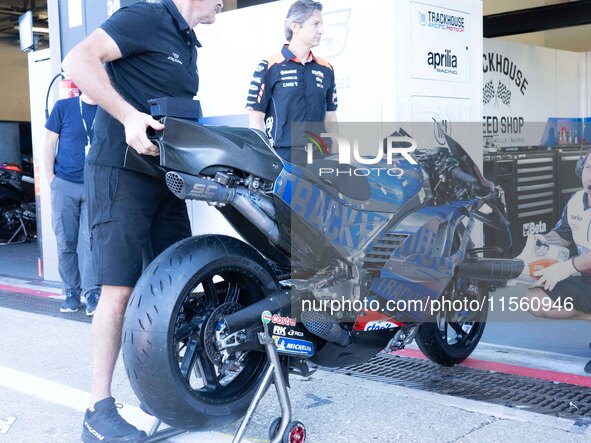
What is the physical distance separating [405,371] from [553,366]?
2.82 ft

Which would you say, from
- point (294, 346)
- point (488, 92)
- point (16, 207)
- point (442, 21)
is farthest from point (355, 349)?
point (16, 207)

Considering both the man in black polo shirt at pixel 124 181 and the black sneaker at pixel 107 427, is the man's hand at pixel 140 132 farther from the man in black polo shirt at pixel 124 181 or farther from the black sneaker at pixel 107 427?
the black sneaker at pixel 107 427

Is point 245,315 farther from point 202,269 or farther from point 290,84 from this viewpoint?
point 290,84

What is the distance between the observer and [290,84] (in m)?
4.82

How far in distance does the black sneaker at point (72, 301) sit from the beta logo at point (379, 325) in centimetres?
369

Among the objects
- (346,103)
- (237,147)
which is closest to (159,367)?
(237,147)

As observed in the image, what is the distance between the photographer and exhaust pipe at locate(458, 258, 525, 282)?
411 centimetres

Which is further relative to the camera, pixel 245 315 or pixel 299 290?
pixel 299 290

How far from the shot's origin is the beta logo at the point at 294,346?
10.0 ft

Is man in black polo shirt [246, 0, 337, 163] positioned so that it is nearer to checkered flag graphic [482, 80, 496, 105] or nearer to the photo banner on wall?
the photo banner on wall

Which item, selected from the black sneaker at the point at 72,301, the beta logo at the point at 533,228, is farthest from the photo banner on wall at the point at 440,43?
the black sneaker at the point at 72,301

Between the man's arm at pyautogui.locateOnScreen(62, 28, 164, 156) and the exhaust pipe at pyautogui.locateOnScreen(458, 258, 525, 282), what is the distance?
1.92m

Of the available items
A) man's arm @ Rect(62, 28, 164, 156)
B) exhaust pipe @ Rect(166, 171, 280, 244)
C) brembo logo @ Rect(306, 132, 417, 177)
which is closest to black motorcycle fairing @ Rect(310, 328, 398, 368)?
exhaust pipe @ Rect(166, 171, 280, 244)

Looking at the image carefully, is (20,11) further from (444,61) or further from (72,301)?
(444,61)
